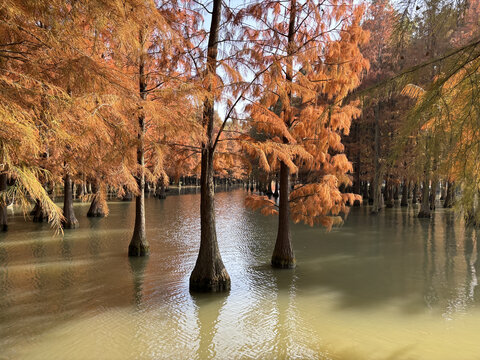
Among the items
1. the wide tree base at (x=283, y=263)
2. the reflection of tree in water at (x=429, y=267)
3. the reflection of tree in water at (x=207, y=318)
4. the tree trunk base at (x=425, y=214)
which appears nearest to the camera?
the reflection of tree in water at (x=207, y=318)

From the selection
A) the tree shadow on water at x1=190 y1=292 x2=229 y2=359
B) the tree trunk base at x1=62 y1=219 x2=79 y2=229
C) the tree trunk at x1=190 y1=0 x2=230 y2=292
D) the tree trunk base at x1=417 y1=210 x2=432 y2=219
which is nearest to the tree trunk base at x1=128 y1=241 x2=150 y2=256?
the tree trunk at x1=190 y1=0 x2=230 y2=292

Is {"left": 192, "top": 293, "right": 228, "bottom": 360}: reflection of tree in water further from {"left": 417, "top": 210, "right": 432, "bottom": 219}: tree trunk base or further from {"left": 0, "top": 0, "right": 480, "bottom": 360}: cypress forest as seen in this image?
{"left": 417, "top": 210, "right": 432, "bottom": 219}: tree trunk base

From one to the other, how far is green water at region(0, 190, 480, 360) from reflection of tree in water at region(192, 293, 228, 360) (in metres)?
0.02

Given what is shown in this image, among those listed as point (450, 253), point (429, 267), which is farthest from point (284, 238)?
point (450, 253)

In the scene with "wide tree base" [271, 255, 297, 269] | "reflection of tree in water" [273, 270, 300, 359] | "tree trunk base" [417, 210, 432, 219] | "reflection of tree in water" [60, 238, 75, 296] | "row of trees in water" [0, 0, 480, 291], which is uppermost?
"row of trees in water" [0, 0, 480, 291]

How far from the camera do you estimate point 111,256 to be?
12.7 meters

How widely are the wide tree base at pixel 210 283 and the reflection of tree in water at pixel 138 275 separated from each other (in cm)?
133

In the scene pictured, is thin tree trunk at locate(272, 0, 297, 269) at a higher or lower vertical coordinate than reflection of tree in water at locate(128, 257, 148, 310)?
higher

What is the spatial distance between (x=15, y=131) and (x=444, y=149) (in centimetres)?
433

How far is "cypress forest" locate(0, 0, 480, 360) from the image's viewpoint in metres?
3.62

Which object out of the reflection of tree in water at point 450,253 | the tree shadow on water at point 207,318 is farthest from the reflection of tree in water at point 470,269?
the tree shadow on water at point 207,318

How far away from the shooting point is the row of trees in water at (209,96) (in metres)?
3.37

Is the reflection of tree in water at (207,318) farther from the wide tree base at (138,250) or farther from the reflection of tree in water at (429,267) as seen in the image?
the reflection of tree in water at (429,267)

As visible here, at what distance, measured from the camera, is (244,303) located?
823 centimetres
